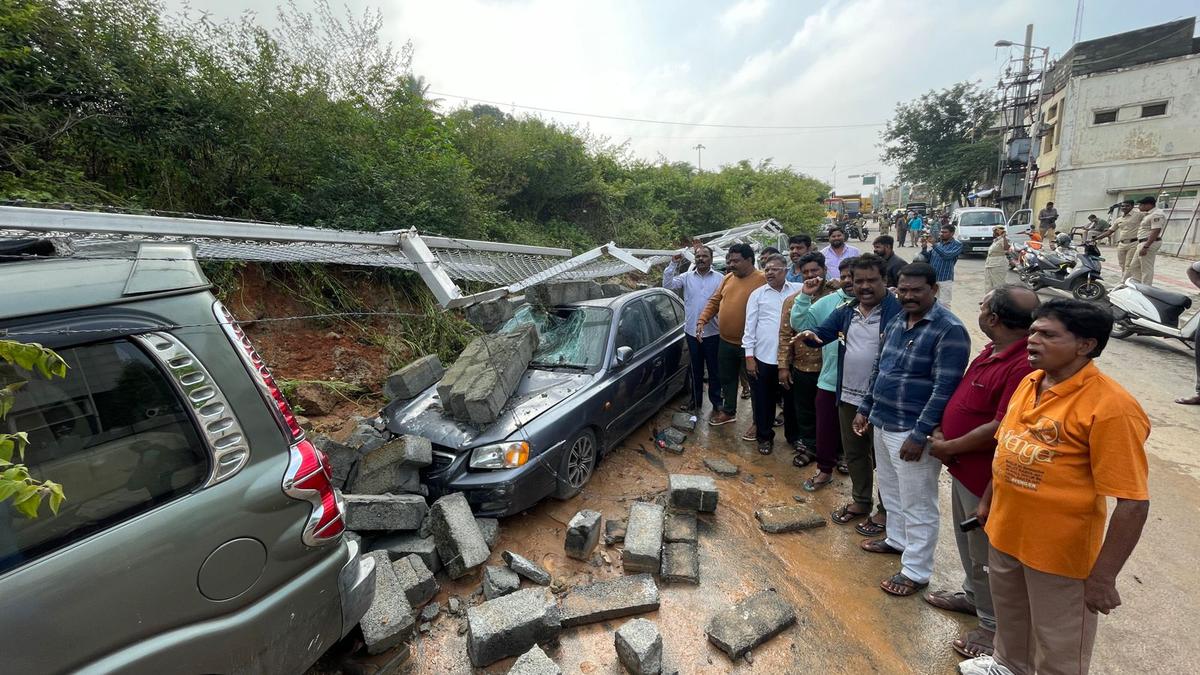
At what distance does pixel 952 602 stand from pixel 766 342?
233cm

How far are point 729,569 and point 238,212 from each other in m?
6.46

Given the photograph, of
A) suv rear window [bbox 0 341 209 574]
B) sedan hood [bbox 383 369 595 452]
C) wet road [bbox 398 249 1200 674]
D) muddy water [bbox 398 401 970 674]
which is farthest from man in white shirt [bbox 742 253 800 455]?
suv rear window [bbox 0 341 209 574]

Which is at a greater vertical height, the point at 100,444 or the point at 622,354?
the point at 100,444

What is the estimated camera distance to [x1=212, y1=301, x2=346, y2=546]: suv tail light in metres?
1.78

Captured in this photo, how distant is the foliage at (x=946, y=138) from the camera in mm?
29234

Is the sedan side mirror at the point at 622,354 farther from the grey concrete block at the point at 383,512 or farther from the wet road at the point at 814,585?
the grey concrete block at the point at 383,512

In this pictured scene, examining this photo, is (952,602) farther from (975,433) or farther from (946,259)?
(946,259)

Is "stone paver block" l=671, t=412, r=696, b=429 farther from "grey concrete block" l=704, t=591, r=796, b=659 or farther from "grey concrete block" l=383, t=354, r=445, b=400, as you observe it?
"grey concrete block" l=383, t=354, r=445, b=400

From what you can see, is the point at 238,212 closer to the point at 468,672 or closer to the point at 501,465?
the point at 501,465

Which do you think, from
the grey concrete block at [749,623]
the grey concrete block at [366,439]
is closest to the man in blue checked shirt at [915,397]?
the grey concrete block at [749,623]

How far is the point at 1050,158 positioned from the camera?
2397cm

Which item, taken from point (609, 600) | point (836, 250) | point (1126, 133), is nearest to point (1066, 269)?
point (836, 250)

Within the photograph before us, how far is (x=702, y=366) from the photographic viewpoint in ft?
18.2

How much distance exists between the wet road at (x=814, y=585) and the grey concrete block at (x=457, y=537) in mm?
174
